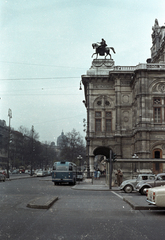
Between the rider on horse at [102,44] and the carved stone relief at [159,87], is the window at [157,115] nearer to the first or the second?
the carved stone relief at [159,87]

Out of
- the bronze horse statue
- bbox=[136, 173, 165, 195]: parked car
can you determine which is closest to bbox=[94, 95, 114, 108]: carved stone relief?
the bronze horse statue

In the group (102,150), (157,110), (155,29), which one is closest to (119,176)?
(157,110)

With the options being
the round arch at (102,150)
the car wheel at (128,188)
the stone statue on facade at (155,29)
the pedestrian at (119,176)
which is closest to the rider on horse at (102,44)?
the stone statue on facade at (155,29)

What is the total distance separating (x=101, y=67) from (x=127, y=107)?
30.4ft

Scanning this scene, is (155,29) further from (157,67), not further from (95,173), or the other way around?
(95,173)

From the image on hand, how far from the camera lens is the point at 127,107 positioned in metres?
55.6

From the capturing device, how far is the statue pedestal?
58.6m

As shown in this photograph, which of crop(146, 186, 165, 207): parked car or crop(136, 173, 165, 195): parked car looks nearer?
crop(146, 186, 165, 207): parked car

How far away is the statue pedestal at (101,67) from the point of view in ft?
192

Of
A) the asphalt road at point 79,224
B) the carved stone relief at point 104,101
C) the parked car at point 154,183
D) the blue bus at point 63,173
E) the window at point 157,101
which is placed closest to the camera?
the asphalt road at point 79,224

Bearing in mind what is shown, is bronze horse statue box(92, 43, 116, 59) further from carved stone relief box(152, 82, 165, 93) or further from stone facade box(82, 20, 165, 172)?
carved stone relief box(152, 82, 165, 93)

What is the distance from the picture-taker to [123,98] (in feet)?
184

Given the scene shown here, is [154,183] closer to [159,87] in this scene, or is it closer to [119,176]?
[119,176]

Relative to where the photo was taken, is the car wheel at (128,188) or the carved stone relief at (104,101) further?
the carved stone relief at (104,101)
